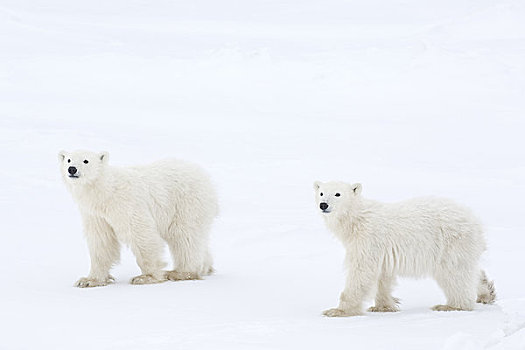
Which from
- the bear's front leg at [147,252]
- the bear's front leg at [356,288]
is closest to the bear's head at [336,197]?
the bear's front leg at [356,288]

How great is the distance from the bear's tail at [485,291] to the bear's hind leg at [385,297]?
770 mm

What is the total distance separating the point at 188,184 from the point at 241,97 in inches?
446

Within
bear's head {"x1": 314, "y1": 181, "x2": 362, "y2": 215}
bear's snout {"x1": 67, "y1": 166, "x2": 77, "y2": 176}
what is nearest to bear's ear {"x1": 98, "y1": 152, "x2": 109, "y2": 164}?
bear's snout {"x1": 67, "y1": 166, "x2": 77, "y2": 176}

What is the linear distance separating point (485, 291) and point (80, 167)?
3888 millimetres

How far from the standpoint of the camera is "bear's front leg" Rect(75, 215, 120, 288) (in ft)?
27.8

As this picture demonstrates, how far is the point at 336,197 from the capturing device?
7.23m

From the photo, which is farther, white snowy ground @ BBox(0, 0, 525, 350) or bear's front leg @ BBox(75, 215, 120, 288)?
bear's front leg @ BBox(75, 215, 120, 288)

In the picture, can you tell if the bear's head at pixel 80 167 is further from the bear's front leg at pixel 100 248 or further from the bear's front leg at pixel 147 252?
the bear's front leg at pixel 147 252

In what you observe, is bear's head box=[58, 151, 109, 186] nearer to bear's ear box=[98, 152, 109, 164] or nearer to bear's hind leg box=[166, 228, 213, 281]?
bear's ear box=[98, 152, 109, 164]

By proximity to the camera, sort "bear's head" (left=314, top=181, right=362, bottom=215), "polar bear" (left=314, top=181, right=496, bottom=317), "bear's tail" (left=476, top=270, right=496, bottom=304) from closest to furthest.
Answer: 1. "polar bear" (left=314, top=181, right=496, bottom=317)
2. "bear's head" (left=314, top=181, right=362, bottom=215)
3. "bear's tail" (left=476, top=270, right=496, bottom=304)

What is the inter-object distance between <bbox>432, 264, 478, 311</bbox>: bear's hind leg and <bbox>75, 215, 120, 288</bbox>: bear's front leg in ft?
10.7

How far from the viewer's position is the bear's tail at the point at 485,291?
746cm

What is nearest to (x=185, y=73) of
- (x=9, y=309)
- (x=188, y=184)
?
(x=188, y=184)

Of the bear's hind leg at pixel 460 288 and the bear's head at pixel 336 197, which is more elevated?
the bear's head at pixel 336 197
